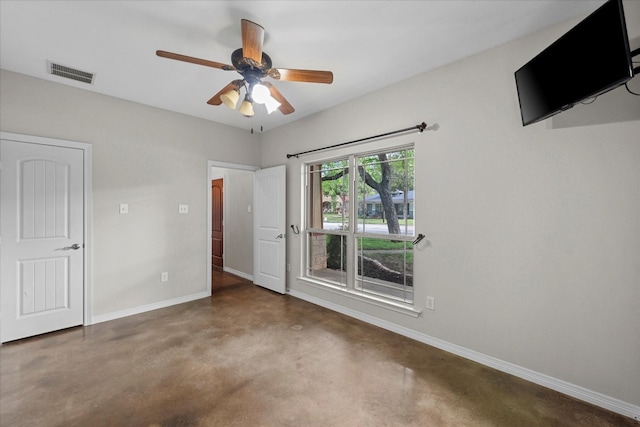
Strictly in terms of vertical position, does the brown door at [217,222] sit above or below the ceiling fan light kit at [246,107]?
below

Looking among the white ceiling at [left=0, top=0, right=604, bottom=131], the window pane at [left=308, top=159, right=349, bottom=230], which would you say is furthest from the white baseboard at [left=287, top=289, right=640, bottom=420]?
the white ceiling at [left=0, top=0, right=604, bottom=131]

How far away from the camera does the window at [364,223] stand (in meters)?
2.98

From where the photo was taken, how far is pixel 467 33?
83.6 inches

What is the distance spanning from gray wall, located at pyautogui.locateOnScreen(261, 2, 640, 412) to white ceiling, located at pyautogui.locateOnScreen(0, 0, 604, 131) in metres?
0.30

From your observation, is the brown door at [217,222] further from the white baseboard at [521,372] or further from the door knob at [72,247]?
the white baseboard at [521,372]

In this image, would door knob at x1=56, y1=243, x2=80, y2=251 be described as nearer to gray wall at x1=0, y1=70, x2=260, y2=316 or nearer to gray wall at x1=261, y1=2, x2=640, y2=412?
gray wall at x1=0, y1=70, x2=260, y2=316

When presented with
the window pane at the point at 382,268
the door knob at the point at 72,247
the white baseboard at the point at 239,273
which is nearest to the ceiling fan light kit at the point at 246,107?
the window pane at the point at 382,268

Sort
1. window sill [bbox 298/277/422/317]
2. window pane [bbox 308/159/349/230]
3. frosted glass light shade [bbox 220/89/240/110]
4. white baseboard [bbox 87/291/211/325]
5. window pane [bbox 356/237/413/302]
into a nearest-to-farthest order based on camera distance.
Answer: frosted glass light shade [bbox 220/89/240/110]
window sill [bbox 298/277/422/317]
window pane [bbox 356/237/413/302]
white baseboard [bbox 87/291/211/325]
window pane [bbox 308/159/349/230]

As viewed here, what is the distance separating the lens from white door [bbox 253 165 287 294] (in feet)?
13.8

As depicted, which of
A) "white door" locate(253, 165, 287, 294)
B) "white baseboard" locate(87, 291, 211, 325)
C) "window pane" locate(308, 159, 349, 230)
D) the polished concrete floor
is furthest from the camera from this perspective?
"white door" locate(253, 165, 287, 294)

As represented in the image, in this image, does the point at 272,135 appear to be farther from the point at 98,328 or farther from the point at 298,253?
the point at 98,328

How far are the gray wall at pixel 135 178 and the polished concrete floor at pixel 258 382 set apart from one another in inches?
26.4

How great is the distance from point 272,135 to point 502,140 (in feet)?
10.9

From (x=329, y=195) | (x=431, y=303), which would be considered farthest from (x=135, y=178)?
(x=431, y=303)
